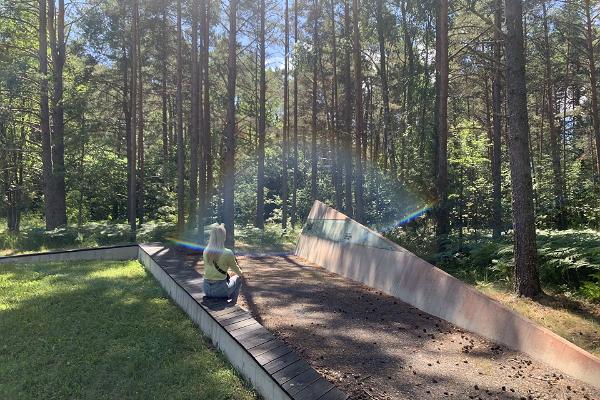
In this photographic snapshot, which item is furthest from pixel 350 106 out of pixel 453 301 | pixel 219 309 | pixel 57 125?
pixel 219 309

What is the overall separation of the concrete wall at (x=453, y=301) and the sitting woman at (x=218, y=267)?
9.66ft

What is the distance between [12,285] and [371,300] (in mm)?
6831

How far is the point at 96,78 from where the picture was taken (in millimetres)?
18875

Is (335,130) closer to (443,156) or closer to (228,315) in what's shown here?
(443,156)

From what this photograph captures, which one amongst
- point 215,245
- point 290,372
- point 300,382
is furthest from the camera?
point 215,245

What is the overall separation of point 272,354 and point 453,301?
306 centimetres

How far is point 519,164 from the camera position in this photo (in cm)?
617

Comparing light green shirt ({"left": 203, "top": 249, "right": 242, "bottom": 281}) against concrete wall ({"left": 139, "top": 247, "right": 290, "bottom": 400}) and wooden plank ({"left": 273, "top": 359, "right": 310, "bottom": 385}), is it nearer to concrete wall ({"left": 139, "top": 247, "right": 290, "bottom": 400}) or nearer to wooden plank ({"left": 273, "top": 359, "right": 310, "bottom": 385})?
concrete wall ({"left": 139, "top": 247, "right": 290, "bottom": 400})

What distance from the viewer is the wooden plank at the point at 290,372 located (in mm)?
3467

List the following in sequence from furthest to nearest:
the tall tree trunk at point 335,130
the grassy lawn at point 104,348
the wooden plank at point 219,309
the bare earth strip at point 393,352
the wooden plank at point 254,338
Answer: the tall tree trunk at point 335,130 → the wooden plank at point 219,309 → the wooden plank at point 254,338 → the grassy lawn at point 104,348 → the bare earth strip at point 393,352

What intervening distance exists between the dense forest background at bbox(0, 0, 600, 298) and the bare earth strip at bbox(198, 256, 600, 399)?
1912 millimetres

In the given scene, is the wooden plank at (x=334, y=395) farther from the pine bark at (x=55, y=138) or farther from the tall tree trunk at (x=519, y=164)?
the pine bark at (x=55, y=138)

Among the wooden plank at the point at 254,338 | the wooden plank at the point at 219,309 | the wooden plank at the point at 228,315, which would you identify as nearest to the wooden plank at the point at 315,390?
the wooden plank at the point at 254,338

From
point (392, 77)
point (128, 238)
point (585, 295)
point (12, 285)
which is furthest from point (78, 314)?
point (392, 77)
